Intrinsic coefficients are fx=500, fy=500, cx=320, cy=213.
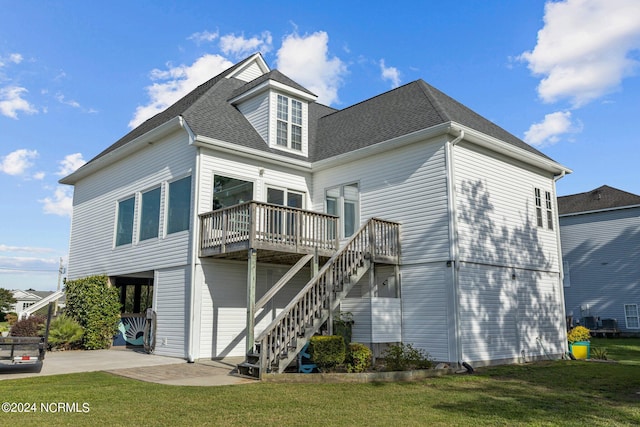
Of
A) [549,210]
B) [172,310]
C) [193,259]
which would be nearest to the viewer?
[193,259]

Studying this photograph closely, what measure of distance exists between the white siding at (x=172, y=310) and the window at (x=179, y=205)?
129 cm

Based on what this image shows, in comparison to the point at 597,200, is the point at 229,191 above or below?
below

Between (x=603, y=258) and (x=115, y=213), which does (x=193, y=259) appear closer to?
(x=115, y=213)

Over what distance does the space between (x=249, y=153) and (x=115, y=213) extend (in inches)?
253

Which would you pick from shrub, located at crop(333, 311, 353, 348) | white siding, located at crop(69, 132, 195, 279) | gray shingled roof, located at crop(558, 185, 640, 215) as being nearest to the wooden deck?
white siding, located at crop(69, 132, 195, 279)

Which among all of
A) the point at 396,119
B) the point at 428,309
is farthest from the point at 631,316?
the point at 396,119

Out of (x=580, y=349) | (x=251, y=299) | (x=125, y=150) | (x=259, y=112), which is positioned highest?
(x=259, y=112)

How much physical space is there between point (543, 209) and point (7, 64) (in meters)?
17.9

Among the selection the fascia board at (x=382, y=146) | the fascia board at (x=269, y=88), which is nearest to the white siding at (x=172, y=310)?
the fascia board at (x=382, y=146)

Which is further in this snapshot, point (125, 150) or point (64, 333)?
point (125, 150)

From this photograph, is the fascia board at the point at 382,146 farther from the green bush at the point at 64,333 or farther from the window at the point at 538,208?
the green bush at the point at 64,333

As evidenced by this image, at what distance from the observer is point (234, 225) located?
13.5 metres

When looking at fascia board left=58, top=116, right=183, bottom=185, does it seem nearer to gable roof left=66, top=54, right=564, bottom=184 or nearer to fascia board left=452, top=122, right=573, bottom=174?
gable roof left=66, top=54, right=564, bottom=184

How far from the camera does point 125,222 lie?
57.8 ft
